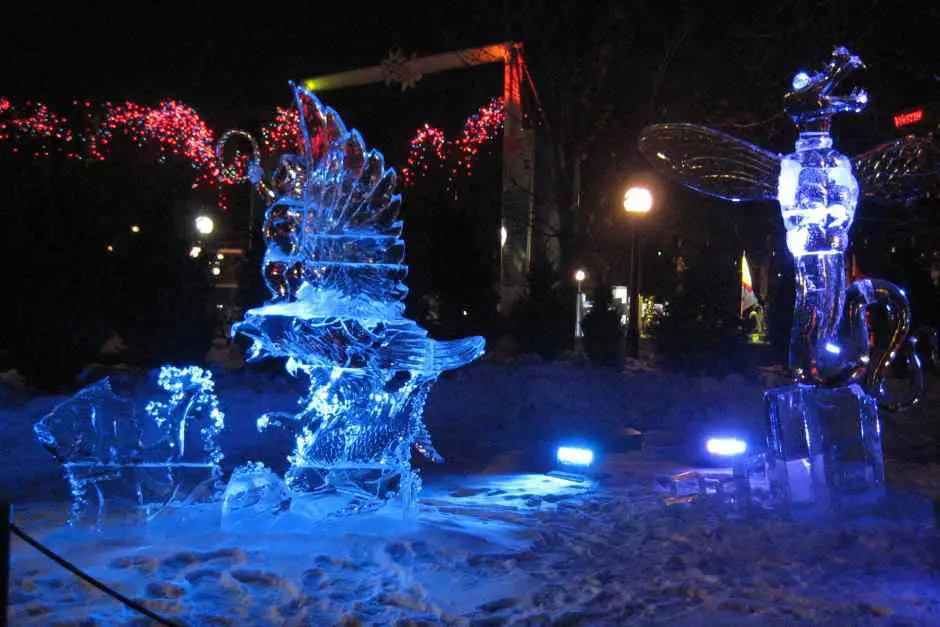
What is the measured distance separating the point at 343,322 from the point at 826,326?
3.64m

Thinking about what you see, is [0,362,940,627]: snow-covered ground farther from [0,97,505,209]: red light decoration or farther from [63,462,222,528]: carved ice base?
[0,97,505,209]: red light decoration

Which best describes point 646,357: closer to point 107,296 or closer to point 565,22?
point 565,22

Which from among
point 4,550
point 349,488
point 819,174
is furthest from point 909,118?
point 4,550

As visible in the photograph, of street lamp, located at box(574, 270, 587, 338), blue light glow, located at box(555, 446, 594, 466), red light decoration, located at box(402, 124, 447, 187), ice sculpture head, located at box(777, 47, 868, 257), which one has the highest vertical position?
red light decoration, located at box(402, 124, 447, 187)

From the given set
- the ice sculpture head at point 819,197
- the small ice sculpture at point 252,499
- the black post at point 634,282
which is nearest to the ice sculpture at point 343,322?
the small ice sculpture at point 252,499

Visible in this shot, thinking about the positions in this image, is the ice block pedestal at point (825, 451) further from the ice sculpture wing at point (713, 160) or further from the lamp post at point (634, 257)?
the lamp post at point (634, 257)

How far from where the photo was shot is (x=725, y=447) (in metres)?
9.65

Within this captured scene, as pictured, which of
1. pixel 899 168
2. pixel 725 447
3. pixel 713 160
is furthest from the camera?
pixel 725 447

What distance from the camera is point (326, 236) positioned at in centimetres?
650

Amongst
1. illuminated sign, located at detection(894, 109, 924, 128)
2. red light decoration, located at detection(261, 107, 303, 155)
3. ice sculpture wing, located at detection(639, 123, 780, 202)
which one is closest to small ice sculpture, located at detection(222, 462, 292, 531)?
ice sculpture wing, located at detection(639, 123, 780, 202)

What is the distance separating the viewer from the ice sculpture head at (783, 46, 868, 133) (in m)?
7.03

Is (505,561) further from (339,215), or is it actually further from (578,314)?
(578,314)

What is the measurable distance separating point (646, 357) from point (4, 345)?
11.0m

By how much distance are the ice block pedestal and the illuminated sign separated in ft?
31.0
